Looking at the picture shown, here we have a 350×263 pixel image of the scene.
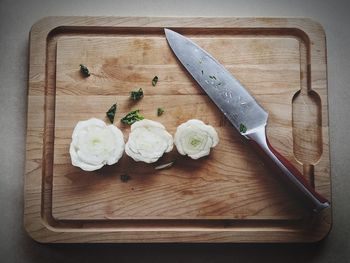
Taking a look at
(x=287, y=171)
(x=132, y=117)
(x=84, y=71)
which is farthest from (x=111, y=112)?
(x=287, y=171)

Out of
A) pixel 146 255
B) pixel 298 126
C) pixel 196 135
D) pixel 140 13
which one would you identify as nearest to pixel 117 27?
pixel 140 13

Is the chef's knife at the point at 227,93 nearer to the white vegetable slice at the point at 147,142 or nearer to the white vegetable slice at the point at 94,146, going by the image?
the white vegetable slice at the point at 147,142

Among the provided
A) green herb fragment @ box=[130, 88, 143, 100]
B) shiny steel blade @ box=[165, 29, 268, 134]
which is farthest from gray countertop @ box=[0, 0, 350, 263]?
green herb fragment @ box=[130, 88, 143, 100]

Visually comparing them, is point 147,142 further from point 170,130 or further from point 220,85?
point 220,85

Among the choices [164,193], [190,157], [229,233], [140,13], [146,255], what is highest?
[140,13]

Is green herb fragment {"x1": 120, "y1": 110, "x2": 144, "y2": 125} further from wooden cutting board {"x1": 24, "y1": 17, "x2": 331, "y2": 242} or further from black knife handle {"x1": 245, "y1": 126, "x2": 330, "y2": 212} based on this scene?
black knife handle {"x1": 245, "y1": 126, "x2": 330, "y2": 212}

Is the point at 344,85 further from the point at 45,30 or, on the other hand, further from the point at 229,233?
the point at 45,30
